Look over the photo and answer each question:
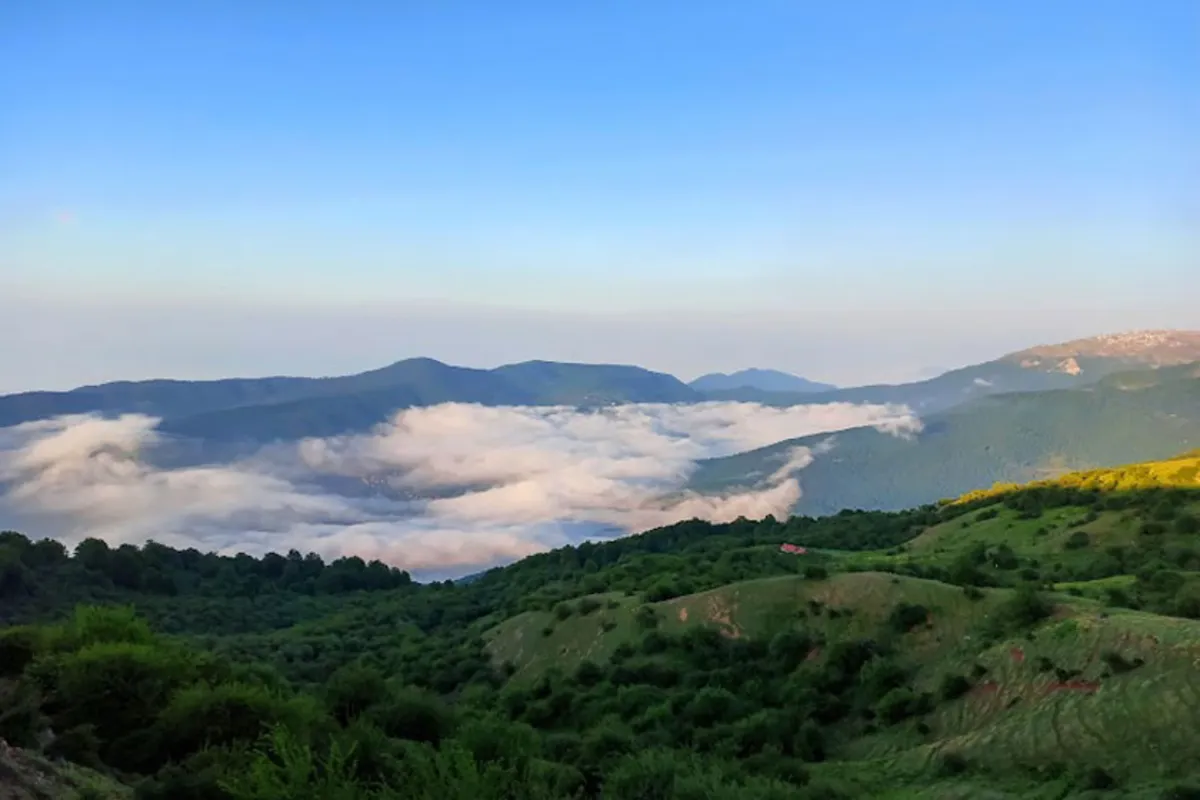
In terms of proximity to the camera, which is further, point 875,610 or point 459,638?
point 459,638

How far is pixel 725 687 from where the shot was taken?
36750 millimetres

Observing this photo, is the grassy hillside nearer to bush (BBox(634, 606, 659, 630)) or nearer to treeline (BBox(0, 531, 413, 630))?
bush (BBox(634, 606, 659, 630))

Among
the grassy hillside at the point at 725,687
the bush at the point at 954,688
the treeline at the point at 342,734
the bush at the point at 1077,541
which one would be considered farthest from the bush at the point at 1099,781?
the bush at the point at 1077,541

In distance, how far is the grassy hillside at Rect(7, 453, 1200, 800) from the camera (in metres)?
19.6

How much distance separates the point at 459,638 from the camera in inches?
2425

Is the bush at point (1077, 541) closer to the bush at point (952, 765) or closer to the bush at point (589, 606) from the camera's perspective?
the bush at point (589, 606)

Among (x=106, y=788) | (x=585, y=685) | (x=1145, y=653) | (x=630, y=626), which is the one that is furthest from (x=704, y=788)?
(x=630, y=626)

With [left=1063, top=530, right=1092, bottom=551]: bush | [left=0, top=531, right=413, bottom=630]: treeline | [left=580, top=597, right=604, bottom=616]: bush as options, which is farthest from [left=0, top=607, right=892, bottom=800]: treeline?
[left=0, top=531, right=413, bottom=630]: treeline

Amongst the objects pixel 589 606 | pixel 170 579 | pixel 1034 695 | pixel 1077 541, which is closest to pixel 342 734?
pixel 1034 695

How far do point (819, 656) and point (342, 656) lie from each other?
37000 mm

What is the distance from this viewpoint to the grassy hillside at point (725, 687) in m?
Result: 19.6

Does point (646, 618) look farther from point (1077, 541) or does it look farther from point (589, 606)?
point (1077, 541)

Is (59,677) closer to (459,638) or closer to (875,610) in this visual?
(875,610)

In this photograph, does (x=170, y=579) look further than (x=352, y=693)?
Yes
